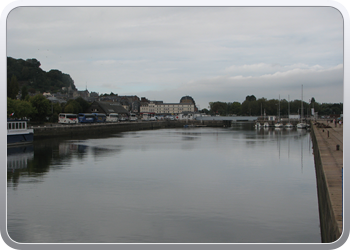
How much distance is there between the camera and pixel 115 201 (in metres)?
13.8

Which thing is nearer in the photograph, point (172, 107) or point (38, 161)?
point (38, 161)

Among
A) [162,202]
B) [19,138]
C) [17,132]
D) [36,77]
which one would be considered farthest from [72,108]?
[36,77]

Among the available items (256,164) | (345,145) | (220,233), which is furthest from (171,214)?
(256,164)

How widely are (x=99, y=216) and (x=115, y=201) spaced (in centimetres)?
186

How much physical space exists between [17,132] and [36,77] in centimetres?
11532

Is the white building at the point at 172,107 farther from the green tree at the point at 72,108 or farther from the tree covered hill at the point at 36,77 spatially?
the green tree at the point at 72,108

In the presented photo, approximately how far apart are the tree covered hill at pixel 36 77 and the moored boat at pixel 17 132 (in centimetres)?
8522

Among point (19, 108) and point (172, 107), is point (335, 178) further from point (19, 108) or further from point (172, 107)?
point (172, 107)

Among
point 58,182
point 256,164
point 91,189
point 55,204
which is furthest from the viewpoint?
point 256,164

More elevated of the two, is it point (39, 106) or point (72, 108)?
point (72, 108)

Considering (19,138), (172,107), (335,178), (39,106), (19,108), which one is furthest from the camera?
(172,107)

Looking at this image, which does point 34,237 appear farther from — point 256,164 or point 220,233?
point 256,164

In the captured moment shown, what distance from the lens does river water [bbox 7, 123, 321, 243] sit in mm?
10406

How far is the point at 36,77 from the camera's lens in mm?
140375
